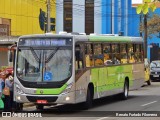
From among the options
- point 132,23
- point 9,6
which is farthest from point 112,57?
point 132,23

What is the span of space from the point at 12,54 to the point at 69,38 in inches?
84.8

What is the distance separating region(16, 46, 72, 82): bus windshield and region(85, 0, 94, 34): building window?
4525 centimetres

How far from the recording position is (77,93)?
15711 millimetres

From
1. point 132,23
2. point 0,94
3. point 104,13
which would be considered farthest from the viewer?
point 132,23

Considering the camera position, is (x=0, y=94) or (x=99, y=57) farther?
(x=99, y=57)

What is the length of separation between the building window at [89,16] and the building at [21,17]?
12649mm

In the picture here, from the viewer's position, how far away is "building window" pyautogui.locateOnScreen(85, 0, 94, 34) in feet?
200

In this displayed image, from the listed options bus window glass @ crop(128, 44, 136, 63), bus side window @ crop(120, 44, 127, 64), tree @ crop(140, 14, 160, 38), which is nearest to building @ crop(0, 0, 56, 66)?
tree @ crop(140, 14, 160, 38)

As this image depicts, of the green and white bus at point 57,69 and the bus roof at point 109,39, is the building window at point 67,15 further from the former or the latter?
the green and white bus at point 57,69

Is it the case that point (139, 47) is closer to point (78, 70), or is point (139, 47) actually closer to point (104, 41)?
point (104, 41)

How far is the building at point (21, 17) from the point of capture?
40812mm

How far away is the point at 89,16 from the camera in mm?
61281

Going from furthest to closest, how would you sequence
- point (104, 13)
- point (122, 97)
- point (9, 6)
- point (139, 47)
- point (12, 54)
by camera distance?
1. point (104, 13)
2. point (9, 6)
3. point (139, 47)
4. point (122, 97)
5. point (12, 54)

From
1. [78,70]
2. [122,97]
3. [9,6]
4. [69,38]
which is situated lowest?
[122,97]
